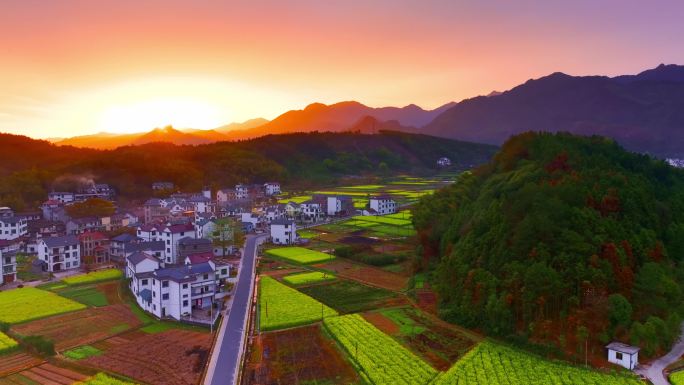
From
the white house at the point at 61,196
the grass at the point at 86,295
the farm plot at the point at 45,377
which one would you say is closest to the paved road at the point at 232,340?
the farm plot at the point at 45,377

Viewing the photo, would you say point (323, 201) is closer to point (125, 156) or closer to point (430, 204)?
point (430, 204)

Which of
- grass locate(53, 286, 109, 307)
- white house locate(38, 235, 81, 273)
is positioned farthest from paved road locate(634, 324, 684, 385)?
white house locate(38, 235, 81, 273)

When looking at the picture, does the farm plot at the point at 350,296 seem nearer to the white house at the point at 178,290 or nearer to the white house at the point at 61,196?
the white house at the point at 178,290

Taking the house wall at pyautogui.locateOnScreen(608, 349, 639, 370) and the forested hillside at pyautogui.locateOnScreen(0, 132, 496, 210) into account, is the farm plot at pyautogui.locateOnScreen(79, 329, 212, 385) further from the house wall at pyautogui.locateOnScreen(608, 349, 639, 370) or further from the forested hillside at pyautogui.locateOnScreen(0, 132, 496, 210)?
the forested hillside at pyautogui.locateOnScreen(0, 132, 496, 210)

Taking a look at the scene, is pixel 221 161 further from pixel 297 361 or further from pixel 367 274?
pixel 297 361

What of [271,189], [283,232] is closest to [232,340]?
[283,232]
